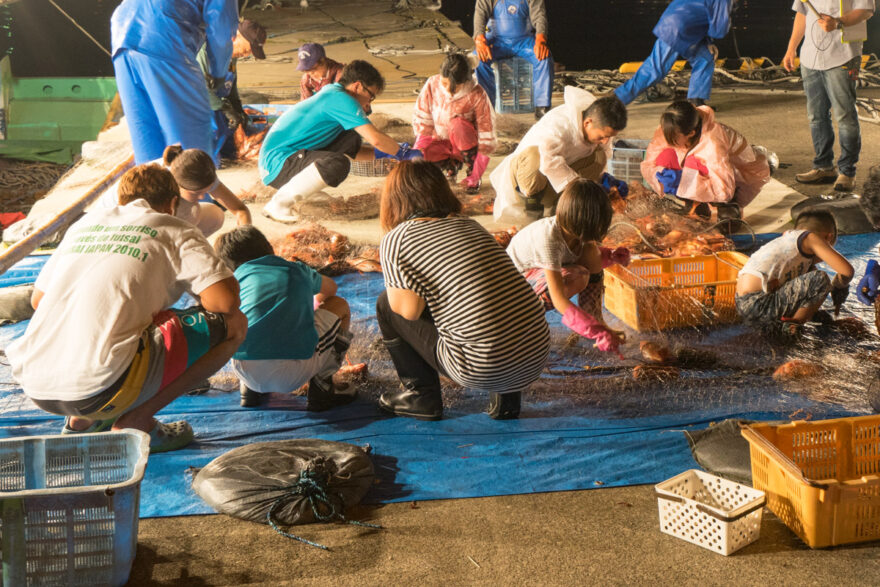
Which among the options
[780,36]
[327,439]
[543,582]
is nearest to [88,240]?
[327,439]

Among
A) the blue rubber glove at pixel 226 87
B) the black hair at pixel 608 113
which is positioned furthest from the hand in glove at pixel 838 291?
the blue rubber glove at pixel 226 87

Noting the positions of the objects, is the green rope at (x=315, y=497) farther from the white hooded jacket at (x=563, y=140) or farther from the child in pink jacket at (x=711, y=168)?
the child in pink jacket at (x=711, y=168)

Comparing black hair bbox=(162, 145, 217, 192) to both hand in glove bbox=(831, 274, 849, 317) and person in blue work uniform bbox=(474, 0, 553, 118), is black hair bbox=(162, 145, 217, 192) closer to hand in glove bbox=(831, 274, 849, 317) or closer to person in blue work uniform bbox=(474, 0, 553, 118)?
hand in glove bbox=(831, 274, 849, 317)

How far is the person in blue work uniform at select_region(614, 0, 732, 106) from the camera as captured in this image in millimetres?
7980

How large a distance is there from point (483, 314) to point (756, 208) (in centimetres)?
358

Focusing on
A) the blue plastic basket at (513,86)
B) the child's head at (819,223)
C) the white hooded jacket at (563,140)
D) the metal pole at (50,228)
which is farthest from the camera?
the blue plastic basket at (513,86)

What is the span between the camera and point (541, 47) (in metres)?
8.44

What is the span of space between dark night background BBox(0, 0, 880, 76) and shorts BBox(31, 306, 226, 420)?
303 inches

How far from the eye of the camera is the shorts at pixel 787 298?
4059 mm

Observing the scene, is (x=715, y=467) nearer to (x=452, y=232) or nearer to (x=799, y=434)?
(x=799, y=434)

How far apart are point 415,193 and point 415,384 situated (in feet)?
2.39

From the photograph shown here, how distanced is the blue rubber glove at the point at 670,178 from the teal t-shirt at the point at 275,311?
3.06 meters

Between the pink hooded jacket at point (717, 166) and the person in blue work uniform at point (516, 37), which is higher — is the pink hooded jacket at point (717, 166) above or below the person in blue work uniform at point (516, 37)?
below

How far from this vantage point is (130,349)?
2.97 meters
